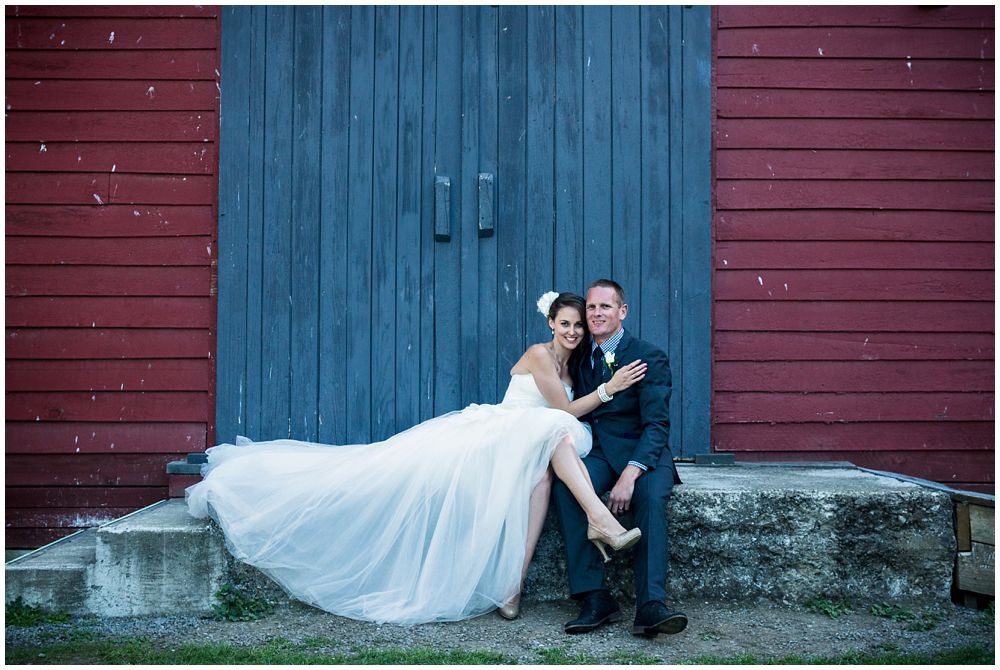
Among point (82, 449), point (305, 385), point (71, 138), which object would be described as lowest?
point (82, 449)

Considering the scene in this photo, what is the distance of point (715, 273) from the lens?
14.1 feet

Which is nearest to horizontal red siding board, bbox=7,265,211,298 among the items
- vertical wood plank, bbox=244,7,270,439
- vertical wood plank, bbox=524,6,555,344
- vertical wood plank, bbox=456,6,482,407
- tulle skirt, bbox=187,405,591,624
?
vertical wood plank, bbox=244,7,270,439

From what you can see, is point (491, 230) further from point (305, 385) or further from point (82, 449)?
point (82, 449)

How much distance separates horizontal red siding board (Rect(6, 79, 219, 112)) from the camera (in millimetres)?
4273

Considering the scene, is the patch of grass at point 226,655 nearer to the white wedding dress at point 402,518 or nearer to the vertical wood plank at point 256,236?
the white wedding dress at point 402,518

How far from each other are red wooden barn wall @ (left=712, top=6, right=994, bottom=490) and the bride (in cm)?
121

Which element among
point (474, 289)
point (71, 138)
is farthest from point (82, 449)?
point (474, 289)

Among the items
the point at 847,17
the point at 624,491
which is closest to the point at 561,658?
the point at 624,491

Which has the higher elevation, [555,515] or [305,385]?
[305,385]

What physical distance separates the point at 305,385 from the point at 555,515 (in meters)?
1.58

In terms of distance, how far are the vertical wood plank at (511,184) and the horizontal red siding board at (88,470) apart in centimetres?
190

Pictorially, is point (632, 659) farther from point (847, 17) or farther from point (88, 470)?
point (847, 17)

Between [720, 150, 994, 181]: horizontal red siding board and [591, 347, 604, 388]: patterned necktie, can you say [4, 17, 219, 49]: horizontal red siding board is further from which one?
[720, 150, 994, 181]: horizontal red siding board

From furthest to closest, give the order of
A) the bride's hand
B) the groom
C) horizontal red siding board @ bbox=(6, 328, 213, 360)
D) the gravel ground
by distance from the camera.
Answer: horizontal red siding board @ bbox=(6, 328, 213, 360) < the bride's hand < the groom < the gravel ground
